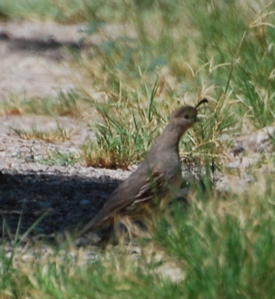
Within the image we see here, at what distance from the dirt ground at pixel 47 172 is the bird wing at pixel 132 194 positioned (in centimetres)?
35

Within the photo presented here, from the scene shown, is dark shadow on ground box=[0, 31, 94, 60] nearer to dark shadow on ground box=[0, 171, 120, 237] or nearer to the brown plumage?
dark shadow on ground box=[0, 171, 120, 237]

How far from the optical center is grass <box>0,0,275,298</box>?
4.90m

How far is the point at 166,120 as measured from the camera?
28.8 ft

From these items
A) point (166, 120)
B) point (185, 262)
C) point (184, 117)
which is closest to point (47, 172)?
point (166, 120)

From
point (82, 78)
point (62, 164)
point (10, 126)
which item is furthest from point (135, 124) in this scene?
point (82, 78)

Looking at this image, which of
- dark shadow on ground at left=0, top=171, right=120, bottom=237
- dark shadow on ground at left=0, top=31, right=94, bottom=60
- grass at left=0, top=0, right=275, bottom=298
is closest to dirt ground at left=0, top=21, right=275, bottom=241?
dark shadow on ground at left=0, top=171, right=120, bottom=237

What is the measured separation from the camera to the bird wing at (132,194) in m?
6.43

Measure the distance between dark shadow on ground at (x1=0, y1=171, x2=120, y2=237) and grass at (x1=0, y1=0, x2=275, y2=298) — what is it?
0.64m

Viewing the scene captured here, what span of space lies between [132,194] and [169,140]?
23.7 inches

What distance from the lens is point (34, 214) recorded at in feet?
22.9

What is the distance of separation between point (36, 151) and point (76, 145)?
453mm

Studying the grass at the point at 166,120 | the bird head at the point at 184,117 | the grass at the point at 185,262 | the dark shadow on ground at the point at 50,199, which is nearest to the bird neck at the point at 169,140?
the bird head at the point at 184,117

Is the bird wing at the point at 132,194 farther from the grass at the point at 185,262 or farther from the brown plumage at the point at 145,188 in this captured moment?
the grass at the point at 185,262

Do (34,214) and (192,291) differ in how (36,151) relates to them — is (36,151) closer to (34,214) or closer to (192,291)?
(34,214)
